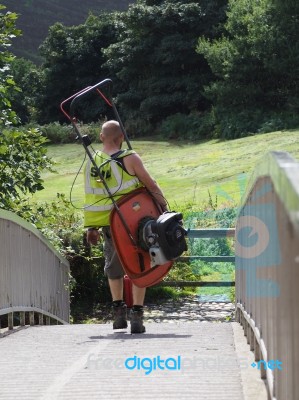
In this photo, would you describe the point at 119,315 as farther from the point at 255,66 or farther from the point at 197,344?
the point at 255,66

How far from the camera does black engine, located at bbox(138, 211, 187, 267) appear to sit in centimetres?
858

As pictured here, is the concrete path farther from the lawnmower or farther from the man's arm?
the man's arm

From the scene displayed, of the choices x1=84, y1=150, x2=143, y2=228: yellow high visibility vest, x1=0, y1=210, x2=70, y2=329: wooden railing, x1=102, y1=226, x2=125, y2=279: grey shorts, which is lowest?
x1=0, y1=210, x2=70, y2=329: wooden railing

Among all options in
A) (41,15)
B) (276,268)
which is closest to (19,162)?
(276,268)

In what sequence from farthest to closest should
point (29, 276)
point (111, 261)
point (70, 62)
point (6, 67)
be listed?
point (70, 62), point (6, 67), point (29, 276), point (111, 261)

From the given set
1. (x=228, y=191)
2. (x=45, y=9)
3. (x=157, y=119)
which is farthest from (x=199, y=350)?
(x=45, y=9)

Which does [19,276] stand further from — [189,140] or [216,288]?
[189,140]

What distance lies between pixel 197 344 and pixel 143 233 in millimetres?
1313

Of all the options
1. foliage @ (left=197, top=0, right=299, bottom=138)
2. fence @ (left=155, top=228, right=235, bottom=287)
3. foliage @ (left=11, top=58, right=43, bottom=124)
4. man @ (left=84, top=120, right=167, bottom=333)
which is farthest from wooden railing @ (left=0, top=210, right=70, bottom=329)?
foliage @ (left=11, top=58, right=43, bottom=124)

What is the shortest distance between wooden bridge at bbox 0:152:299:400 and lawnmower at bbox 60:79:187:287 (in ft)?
1.80

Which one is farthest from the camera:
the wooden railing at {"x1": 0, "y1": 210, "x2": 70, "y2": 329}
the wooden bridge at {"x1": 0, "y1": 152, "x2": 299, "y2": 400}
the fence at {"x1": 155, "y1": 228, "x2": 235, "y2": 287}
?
the fence at {"x1": 155, "y1": 228, "x2": 235, "y2": 287}

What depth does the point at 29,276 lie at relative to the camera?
1110 cm

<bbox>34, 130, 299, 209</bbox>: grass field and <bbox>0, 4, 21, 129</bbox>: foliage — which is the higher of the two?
<bbox>0, 4, 21, 129</bbox>: foliage

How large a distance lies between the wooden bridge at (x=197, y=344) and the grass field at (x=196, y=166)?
1311cm
